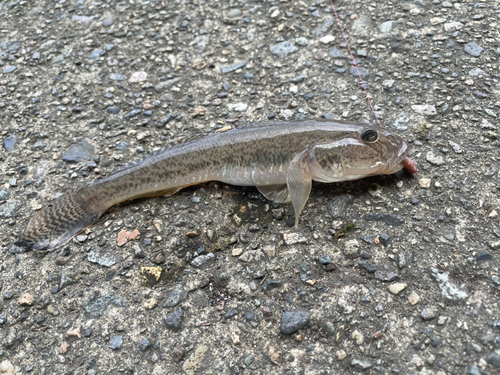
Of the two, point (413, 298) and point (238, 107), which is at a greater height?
point (238, 107)

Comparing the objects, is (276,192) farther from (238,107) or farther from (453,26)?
(453,26)

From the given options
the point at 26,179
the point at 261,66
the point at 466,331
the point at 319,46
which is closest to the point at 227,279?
the point at 466,331

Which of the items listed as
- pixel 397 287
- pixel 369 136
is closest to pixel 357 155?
pixel 369 136

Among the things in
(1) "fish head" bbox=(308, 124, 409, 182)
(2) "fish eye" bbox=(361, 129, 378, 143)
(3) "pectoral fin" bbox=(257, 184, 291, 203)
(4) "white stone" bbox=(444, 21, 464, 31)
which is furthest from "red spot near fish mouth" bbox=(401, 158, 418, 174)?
(4) "white stone" bbox=(444, 21, 464, 31)

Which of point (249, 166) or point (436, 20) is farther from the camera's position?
point (436, 20)

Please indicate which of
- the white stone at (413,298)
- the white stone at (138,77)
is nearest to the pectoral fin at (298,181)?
the white stone at (413,298)

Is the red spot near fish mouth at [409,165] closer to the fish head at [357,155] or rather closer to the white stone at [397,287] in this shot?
the fish head at [357,155]
